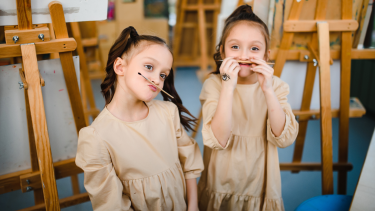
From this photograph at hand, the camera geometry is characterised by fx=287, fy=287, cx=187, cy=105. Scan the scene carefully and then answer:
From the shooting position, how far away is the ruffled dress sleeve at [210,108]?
1.06 meters

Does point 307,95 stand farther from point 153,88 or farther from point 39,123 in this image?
point 39,123

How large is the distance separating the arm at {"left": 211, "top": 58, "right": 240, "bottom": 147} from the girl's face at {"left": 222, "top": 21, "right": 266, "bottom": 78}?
0.07 meters

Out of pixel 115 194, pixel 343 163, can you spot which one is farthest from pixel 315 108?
pixel 115 194

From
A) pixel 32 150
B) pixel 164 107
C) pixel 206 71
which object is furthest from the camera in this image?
pixel 206 71

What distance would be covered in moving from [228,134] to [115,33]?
10.8ft

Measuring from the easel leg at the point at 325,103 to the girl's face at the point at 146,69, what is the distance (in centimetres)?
75

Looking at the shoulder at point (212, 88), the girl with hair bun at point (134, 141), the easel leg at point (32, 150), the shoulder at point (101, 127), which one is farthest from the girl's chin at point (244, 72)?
the easel leg at point (32, 150)

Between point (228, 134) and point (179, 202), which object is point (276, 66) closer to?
point (228, 134)

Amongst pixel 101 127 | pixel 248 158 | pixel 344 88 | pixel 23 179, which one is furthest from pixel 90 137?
pixel 344 88

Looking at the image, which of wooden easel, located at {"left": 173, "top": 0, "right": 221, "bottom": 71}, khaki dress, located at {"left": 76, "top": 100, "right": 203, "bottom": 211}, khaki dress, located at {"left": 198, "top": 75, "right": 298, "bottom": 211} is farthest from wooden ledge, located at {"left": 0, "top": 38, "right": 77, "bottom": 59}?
wooden easel, located at {"left": 173, "top": 0, "right": 221, "bottom": 71}

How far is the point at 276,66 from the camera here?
141 centimetres

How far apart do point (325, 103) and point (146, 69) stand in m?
0.86

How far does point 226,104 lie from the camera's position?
1016 mm

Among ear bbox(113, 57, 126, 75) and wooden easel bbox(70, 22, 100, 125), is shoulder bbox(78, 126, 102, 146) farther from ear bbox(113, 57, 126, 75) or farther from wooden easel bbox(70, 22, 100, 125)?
wooden easel bbox(70, 22, 100, 125)
